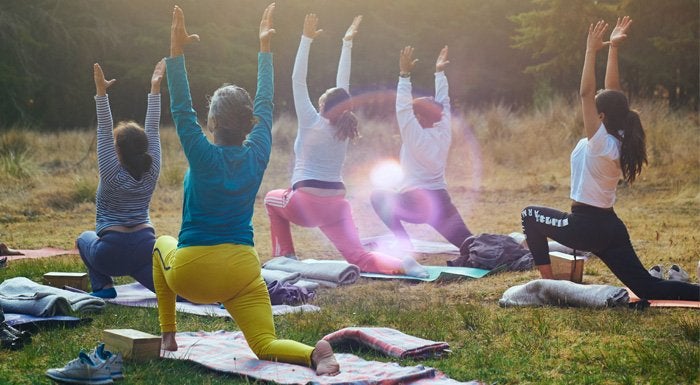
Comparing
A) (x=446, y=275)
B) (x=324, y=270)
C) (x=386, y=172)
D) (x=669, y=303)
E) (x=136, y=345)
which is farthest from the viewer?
(x=386, y=172)

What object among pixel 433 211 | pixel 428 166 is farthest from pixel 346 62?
pixel 433 211

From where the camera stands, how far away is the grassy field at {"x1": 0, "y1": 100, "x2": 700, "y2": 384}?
12.4ft

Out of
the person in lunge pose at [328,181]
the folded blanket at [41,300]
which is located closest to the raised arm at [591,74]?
the person in lunge pose at [328,181]

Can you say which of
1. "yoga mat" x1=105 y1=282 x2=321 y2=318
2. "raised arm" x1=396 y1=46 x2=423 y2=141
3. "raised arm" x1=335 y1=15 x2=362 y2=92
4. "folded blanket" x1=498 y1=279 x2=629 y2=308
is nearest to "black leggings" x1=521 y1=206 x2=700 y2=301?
"folded blanket" x1=498 y1=279 x2=629 y2=308

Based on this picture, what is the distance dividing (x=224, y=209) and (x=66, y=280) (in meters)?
2.59

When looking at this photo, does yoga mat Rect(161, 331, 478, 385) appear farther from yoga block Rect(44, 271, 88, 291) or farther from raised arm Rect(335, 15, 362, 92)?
raised arm Rect(335, 15, 362, 92)

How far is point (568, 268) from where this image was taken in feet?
19.5

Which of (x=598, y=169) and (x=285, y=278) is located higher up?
(x=598, y=169)

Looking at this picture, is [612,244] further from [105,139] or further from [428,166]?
[105,139]

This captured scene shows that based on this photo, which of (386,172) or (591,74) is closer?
(591,74)

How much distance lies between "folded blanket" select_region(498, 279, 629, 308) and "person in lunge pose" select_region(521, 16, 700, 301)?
0.20 m

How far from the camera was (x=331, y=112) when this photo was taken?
262 inches

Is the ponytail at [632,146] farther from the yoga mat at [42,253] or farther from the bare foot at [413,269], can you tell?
the yoga mat at [42,253]

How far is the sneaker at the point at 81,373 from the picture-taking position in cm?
342
